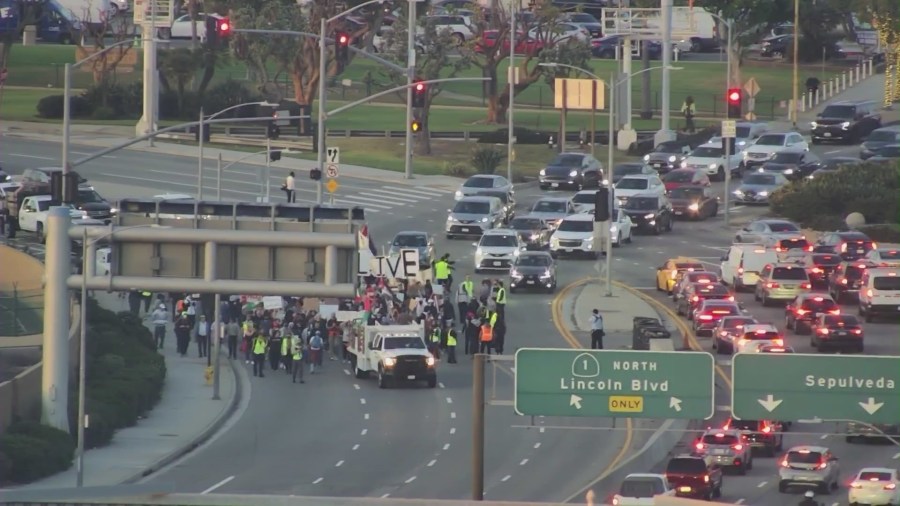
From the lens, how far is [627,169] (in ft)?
263

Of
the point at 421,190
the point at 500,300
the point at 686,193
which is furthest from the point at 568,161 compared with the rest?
the point at 500,300

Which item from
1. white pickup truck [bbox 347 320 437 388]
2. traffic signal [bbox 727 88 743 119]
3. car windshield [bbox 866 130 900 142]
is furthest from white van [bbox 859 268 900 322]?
car windshield [bbox 866 130 900 142]

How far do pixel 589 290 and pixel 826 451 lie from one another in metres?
21.0

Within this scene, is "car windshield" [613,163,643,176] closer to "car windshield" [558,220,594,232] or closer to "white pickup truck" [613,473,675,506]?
"car windshield" [558,220,594,232]

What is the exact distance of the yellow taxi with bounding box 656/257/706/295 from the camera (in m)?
62.7

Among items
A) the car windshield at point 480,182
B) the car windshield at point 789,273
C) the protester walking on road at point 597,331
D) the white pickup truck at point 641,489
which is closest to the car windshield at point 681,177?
the car windshield at point 480,182

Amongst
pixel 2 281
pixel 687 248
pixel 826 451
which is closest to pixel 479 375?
pixel 826 451

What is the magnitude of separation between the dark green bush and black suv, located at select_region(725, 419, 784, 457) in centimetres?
5794

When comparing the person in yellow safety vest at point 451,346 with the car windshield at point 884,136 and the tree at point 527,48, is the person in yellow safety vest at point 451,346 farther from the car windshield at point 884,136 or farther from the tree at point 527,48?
the tree at point 527,48

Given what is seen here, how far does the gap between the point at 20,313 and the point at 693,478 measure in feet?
62.0

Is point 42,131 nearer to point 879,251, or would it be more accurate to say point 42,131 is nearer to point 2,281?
point 2,281

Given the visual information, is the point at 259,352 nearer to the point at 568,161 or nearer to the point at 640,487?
the point at 640,487

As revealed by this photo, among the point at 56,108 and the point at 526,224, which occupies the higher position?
the point at 56,108

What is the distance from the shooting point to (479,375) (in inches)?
1252
